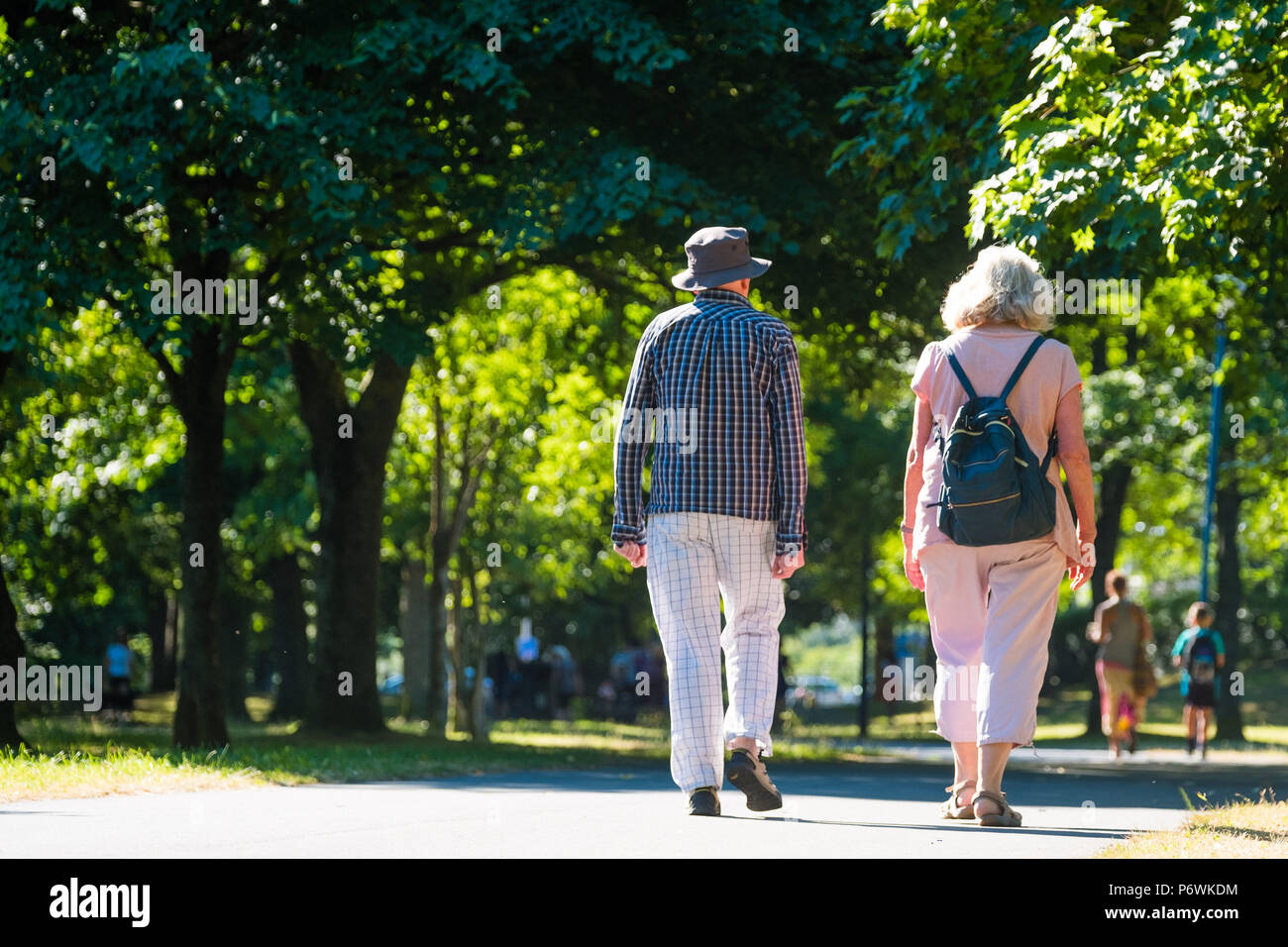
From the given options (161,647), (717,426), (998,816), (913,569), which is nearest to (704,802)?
(998,816)

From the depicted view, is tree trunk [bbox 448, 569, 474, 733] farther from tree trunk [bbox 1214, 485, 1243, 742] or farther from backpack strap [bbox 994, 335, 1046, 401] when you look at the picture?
backpack strap [bbox 994, 335, 1046, 401]

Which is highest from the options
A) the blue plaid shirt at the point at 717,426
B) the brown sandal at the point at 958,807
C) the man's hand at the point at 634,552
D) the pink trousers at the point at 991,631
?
the blue plaid shirt at the point at 717,426

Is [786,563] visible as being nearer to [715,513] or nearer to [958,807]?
[715,513]

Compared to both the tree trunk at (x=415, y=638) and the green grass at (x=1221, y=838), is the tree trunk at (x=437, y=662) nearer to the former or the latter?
the tree trunk at (x=415, y=638)

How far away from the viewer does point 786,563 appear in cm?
676

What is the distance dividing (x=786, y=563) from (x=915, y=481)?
66cm

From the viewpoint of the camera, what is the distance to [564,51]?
13750mm

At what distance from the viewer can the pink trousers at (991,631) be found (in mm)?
6496

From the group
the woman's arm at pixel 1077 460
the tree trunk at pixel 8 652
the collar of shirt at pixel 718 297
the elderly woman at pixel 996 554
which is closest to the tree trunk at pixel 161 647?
the tree trunk at pixel 8 652

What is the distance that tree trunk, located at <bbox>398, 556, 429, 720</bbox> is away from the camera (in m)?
31.7

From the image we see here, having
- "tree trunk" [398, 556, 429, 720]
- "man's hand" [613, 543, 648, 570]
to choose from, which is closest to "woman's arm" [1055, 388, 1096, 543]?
"man's hand" [613, 543, 648, 570]

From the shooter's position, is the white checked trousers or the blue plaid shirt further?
the blue plaid shirt
